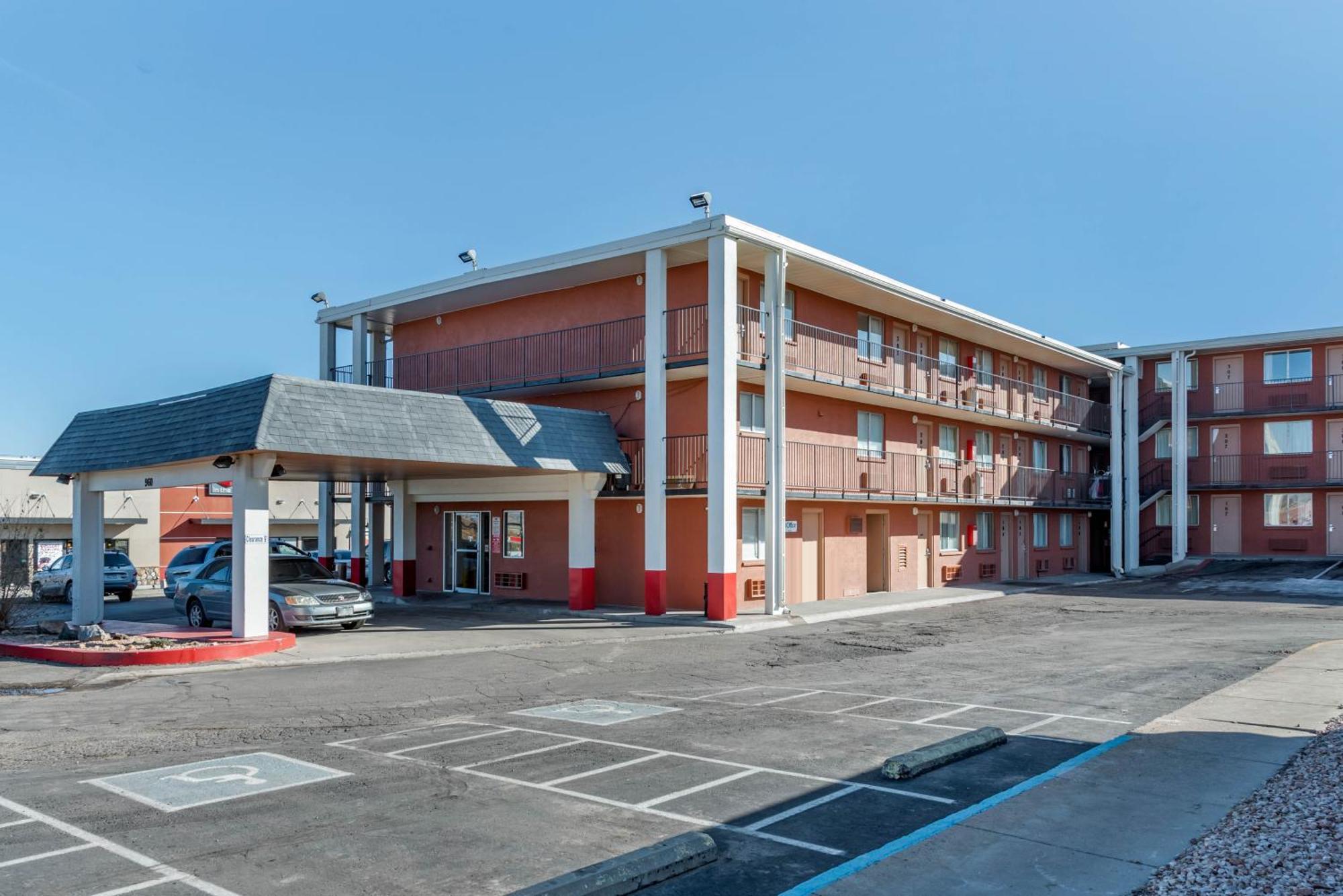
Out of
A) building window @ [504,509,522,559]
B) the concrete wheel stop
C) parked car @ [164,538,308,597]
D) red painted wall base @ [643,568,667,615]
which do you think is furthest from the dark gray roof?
the concrete wheel stop

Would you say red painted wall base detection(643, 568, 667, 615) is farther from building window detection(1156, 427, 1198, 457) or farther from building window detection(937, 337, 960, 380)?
building window detection(1156, 427, 1198, 457)

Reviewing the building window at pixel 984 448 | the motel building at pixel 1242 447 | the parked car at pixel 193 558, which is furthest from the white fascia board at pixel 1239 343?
the parked car at pixel 193 558

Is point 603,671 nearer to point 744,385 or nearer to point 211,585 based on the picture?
point 211,585

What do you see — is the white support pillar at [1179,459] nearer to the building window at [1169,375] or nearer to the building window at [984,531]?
the building window at [1169,375]

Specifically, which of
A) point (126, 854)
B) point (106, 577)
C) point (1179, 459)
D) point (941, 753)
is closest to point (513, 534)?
point (106, 577)

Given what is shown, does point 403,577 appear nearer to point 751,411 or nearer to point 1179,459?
point 751,411

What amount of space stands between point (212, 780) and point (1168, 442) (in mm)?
42371

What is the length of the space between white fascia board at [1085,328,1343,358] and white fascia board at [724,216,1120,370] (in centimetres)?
298

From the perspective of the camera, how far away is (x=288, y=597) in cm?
1903

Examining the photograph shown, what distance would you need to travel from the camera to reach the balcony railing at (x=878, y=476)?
23.1 meters

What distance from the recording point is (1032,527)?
128 feet

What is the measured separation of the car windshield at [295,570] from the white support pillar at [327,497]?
28.8ft

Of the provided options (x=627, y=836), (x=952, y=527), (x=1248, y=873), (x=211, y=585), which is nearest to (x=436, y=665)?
(x=211, y=585)

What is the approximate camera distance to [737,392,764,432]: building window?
79.2 ft
